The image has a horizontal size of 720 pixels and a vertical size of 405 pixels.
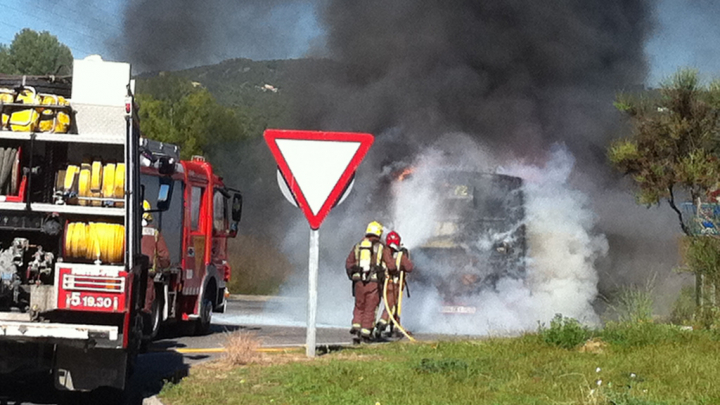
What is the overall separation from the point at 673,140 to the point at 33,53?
51.8 metres

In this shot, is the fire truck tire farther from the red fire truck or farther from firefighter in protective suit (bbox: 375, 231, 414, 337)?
the red fire truck

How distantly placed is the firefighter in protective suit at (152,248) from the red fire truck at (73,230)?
4415 millimetres

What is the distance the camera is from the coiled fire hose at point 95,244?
7988mm

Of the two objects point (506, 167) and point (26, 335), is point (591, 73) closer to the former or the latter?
point (506, 167)

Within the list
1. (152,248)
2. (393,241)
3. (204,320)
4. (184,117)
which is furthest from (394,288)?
(184,117)

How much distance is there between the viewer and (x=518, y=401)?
767 centimetres

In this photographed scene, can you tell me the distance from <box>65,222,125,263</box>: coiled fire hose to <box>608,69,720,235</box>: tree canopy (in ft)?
34.1

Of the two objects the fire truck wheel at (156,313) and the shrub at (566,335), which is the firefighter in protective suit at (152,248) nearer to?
the fire truck wheel at (156,313)

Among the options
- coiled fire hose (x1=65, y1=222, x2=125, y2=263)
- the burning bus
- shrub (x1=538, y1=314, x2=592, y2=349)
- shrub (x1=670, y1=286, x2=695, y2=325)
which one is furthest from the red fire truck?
the burning bus

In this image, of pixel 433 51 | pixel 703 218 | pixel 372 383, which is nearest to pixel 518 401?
pixel 372 383

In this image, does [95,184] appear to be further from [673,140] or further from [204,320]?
[673,140]

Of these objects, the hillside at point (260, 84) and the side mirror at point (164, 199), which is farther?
the hillside at point (260, 84)

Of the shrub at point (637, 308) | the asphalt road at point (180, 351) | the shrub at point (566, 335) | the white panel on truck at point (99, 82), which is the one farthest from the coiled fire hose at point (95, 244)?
the shrub at point (637, 308)

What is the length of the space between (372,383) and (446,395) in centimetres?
87
